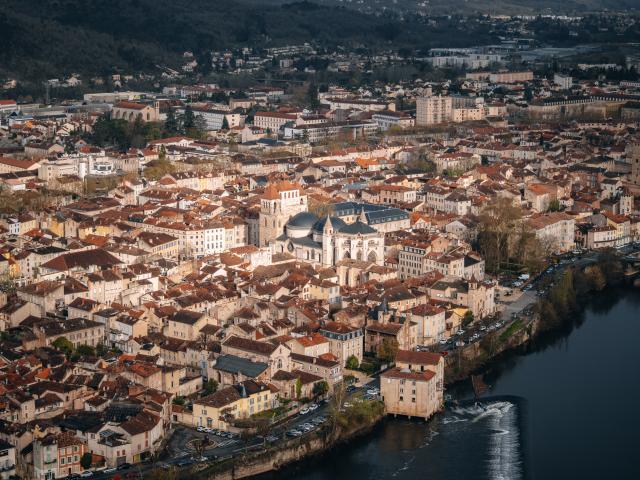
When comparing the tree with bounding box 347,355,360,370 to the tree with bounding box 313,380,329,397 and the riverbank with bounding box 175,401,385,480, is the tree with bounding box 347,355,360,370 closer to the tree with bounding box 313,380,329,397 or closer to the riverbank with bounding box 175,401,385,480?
the tree with bounding box 313,380,329,397

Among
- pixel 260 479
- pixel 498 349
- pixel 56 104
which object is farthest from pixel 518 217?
pixel 56 104

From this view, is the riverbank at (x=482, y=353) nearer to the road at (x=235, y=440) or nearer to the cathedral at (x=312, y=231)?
the road at (x=235, y=440)

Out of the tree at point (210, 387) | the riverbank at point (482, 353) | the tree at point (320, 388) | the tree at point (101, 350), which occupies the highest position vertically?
the tree at point (101, 350)

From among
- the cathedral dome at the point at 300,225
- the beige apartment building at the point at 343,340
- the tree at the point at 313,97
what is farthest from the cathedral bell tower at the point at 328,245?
the tree at the point at 313,97

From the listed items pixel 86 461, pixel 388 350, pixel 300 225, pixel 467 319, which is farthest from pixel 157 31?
pixel 86 461

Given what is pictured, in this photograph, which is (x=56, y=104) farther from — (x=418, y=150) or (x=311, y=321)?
(x=311, y=321)

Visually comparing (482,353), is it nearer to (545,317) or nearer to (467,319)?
(467,319)
